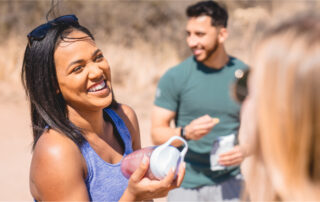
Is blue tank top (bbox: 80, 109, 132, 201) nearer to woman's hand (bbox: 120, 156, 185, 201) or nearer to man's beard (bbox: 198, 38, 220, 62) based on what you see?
woman's hand (bbox: 120, 156, 185, 201)

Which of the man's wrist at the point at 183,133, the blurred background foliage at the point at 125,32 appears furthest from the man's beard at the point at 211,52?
the blurred background foliage at the point at 125,32

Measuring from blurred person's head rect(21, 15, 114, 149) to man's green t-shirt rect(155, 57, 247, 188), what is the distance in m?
1.34

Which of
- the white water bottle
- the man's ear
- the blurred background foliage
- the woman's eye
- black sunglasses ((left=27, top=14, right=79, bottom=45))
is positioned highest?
black sunglasses ((left=27, top=14, right=79, bottom=45))

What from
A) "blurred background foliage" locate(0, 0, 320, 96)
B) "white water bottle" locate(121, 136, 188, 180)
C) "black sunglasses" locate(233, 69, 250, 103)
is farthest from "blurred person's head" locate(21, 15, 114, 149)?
"blurred background foliage" locate(0, 0, 320, 96)

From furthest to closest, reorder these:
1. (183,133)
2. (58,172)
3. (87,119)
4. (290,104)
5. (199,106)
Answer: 1. (199,106)
2. (183,133)
3. (87,119)
4. (58,172)
5. (290,104)

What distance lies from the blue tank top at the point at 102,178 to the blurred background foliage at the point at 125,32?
29.9 ft

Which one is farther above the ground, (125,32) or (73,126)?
(73,126)

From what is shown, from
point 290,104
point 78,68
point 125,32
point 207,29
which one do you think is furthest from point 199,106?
point 125,32

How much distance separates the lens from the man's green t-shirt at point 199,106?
137 inches

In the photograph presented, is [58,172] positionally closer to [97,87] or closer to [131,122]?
[97,87]

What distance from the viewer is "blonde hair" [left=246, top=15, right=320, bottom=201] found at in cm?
122

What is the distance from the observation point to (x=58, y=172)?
191 cm

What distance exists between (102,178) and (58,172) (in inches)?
10.5

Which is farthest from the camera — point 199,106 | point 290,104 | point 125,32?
point 125,32
